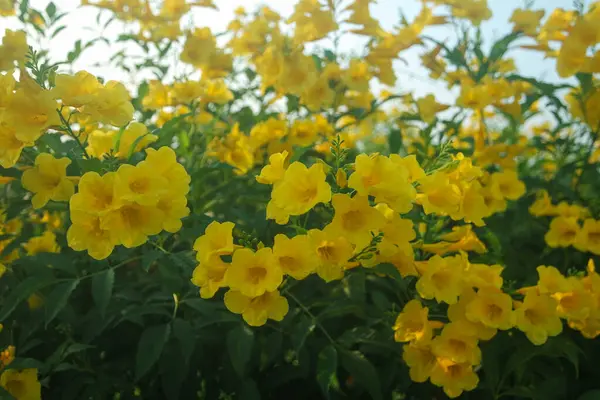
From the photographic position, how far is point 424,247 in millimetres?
1733

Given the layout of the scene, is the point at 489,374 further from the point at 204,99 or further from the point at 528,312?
the point at 204,99

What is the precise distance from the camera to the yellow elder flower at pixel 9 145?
1536 mm

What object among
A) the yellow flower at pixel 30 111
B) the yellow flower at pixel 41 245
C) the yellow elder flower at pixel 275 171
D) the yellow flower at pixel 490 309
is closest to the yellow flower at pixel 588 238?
the yellow flower at pixel 490 309

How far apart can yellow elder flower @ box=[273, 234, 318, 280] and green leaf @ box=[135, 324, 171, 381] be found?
1.68 feet

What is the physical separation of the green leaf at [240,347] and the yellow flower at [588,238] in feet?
4.40

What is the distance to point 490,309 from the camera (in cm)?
168

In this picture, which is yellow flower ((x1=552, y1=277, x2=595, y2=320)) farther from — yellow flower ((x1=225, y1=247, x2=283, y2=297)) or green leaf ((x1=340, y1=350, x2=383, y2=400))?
yellow flower ((x1=225, y1=247, x2=283, y2=297))

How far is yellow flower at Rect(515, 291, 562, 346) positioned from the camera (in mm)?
1662

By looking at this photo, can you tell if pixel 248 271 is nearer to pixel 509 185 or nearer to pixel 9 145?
pixel 9 145

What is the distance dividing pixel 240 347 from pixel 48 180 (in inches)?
29.2

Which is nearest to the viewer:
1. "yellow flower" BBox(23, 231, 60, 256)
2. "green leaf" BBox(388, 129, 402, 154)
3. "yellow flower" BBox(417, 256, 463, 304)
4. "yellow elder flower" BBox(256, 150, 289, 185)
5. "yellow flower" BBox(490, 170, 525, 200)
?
"yellow elder flower" BBox(256, 150, 289, 185)

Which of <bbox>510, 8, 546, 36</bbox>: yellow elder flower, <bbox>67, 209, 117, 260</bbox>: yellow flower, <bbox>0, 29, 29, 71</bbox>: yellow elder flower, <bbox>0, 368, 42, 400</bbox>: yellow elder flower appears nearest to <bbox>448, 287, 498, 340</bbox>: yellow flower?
<bbox>67, 209, 117, 260</bbox>: yellow flower

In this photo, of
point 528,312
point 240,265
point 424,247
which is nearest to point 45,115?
point 240,265

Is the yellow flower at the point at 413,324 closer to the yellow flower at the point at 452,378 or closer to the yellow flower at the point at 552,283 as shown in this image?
the yellow flower at the point at 452,378
